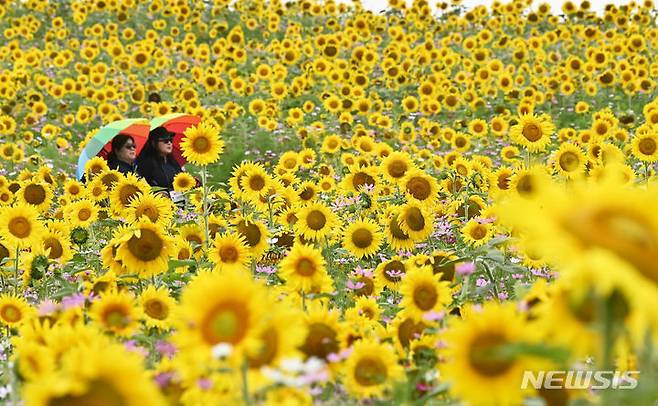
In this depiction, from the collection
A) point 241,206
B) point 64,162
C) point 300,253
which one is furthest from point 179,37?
point 300,253

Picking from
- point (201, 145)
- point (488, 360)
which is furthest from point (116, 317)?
point (201, 145)

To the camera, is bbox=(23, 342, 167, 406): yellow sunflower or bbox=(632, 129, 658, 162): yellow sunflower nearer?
bbox=(23, 342, 167, 406): yellow sunflower

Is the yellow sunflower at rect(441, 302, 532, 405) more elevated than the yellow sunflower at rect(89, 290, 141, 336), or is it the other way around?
the yellow sunflower at rect(89, 290, 141, 336)

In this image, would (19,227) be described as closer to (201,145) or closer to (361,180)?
(201,145)

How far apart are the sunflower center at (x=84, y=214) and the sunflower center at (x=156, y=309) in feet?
8.66

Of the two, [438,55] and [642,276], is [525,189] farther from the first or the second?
[438,55]

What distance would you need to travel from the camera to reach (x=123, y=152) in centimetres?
923

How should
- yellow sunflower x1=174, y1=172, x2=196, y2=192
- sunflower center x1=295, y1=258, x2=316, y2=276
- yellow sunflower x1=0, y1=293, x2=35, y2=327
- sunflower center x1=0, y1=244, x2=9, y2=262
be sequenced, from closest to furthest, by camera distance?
1. sunflower center x1=295, y1=258, x2=316, y2=276
2. yellow sunflower x1=0, y1=293, x2=35, y2=327
3. sunflower center x1=0, y1=244, x2=9, y2=262
4. yellow sunflower x1=174, y1=172, x2=196, y2=192

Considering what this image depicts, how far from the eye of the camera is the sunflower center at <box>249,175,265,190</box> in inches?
232

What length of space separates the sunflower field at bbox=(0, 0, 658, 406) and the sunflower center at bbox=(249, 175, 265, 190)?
0.02 m

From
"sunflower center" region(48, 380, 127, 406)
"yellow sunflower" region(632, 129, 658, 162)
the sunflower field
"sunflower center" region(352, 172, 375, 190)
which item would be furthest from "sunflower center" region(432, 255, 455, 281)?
"yellow sunflower" region(632, 129, 658, 162)

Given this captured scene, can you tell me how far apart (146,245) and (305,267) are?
1094 millimetres

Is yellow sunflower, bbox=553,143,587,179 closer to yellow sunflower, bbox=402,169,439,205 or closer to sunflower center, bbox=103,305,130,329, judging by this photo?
yellow sunflower, bbox=402,169,439,205

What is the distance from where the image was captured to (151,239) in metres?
3.98
